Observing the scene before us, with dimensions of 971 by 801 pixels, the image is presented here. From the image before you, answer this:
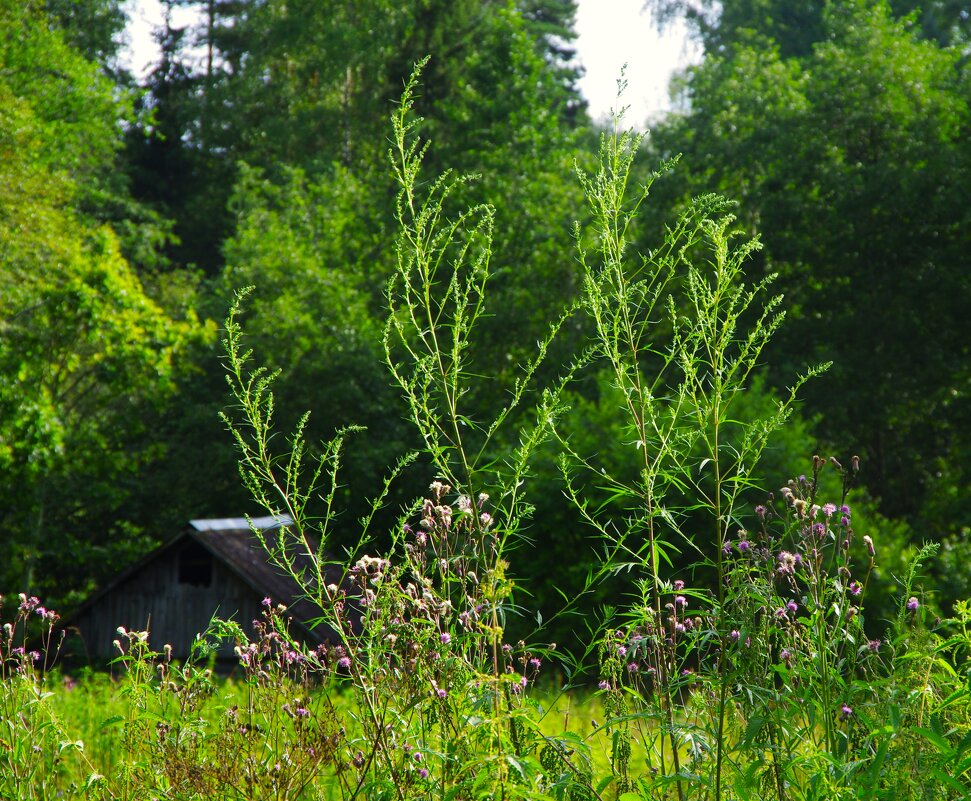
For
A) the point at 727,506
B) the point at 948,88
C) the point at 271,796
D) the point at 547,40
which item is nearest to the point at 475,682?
the point at 727,506

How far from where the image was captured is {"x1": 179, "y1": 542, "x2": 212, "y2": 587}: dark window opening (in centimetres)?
1630

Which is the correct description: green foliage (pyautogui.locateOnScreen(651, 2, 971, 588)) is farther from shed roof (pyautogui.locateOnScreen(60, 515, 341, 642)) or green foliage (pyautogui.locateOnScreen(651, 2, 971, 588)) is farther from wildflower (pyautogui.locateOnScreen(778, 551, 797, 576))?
wildflower (pyautogui.locateOnScreen(778, 551, 797, 576))

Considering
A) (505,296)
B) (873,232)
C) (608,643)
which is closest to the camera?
(608,643)

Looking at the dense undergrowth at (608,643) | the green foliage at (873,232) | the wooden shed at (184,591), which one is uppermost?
the green foliage at (873,232)

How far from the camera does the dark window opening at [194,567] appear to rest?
16.3 metres

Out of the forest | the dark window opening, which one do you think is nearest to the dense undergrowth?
the forest

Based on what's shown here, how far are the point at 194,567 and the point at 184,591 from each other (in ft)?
1.25

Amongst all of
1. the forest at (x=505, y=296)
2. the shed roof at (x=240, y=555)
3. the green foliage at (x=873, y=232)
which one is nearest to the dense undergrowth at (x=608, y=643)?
the forest at (x=505, y=296)

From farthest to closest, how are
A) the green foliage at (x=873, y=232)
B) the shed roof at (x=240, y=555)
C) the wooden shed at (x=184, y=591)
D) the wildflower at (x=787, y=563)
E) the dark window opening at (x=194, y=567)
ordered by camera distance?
the green foliage at (x=873, y=232), the dark window opening at (x=194, y=567), the wooden shed at (x=184, y=591), the shed roof at (x=240, y=555), the wildflower at (x=787, y=563)

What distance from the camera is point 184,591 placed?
16.4 m

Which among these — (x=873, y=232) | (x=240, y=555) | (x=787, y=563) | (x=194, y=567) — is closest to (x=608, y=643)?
(x=787, y=563)

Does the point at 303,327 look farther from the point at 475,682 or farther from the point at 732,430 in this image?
the point at 475,682

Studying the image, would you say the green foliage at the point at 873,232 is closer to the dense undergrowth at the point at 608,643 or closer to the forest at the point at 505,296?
the forest at the point at 505,296

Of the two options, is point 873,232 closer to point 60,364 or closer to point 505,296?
point 505,296
